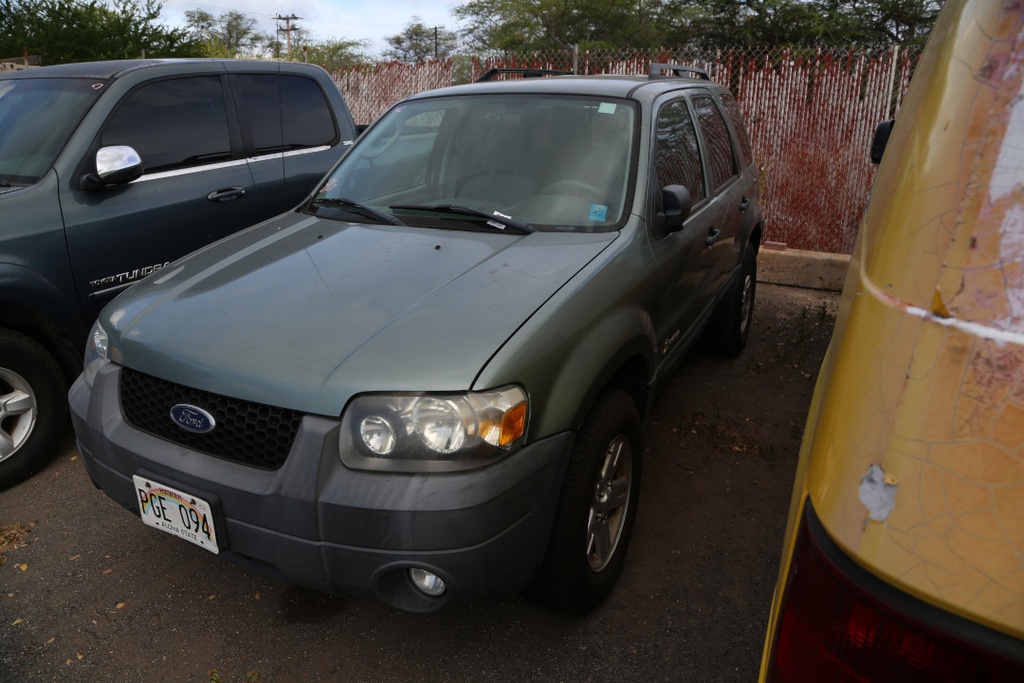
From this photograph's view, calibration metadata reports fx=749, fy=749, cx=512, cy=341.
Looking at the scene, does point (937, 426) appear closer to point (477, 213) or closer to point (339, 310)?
point (339, 310)

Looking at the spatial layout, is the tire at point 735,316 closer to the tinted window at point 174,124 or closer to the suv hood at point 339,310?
the suv hood at point 339,310

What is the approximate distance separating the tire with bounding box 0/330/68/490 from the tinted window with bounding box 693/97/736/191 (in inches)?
136

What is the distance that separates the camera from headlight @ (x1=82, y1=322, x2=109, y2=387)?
261 centimetres

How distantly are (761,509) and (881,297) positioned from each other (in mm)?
2532

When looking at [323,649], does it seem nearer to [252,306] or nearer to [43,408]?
[252,306]

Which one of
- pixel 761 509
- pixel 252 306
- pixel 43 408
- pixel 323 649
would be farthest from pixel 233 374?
pixel 761 509

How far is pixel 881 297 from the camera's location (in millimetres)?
1032

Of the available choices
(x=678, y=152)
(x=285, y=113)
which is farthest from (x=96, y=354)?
(x=285, y=113)

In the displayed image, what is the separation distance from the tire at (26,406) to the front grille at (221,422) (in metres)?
1.42

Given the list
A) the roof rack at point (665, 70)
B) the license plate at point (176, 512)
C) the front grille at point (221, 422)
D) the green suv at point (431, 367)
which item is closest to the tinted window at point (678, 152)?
the green suv at point (431, 367)

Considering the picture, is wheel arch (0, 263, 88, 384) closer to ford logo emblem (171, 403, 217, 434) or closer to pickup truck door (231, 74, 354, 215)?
pickup truck door (231, 74, 354, 215)

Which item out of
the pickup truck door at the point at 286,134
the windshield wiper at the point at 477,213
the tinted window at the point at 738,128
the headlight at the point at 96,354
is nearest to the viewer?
the headlight at the point at 96,354

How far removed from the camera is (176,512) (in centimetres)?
229

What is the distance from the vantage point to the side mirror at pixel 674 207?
2990 mm
